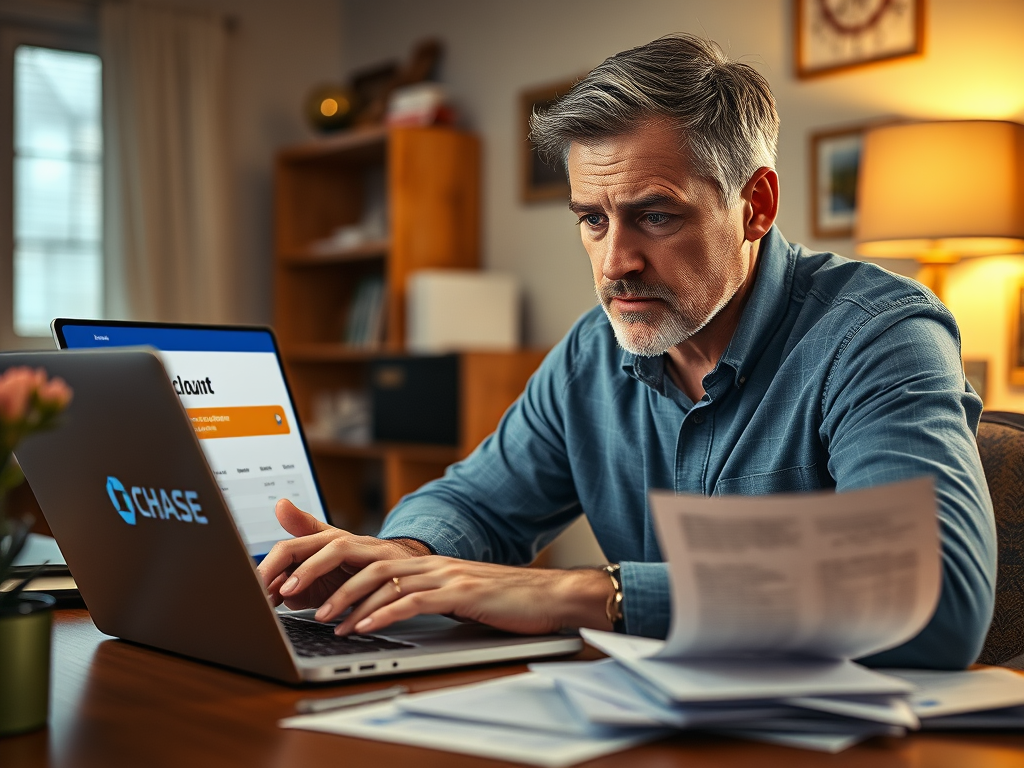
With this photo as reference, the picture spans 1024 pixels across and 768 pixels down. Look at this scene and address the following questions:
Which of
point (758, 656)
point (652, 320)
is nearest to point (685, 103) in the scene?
point (652, 320)

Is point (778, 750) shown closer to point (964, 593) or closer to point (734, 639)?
point (734, 639)

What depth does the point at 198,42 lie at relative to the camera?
4.31 metres

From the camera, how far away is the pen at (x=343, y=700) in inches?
29.7

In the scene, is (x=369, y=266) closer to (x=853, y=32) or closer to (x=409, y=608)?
(x=853, y=32)

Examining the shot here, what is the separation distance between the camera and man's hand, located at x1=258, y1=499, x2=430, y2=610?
0.98 metres

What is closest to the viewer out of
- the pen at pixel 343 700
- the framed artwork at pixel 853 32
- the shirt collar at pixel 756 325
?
the pen at pixel 343 700

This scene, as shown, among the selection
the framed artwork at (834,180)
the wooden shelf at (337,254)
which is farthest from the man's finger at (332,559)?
the wooden shelf at (337,254)

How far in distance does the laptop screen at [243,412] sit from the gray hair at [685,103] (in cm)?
47

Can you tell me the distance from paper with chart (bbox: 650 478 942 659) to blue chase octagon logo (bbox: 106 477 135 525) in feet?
1.43

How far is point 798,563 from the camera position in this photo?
668 mm

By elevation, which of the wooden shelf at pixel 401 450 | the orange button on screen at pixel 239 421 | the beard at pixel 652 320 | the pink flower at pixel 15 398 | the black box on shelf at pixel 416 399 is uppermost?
the beard at pixel 652 320

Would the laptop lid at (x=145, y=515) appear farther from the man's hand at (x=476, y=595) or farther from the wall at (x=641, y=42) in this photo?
the wall at (x=641, y=42)

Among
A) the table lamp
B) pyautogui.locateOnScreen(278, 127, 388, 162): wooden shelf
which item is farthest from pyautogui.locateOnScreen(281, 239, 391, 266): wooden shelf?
the table lamp

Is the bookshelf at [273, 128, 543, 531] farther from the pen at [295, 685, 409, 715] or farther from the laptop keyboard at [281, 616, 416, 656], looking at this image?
the pen at [295, 685, 409, 715]
